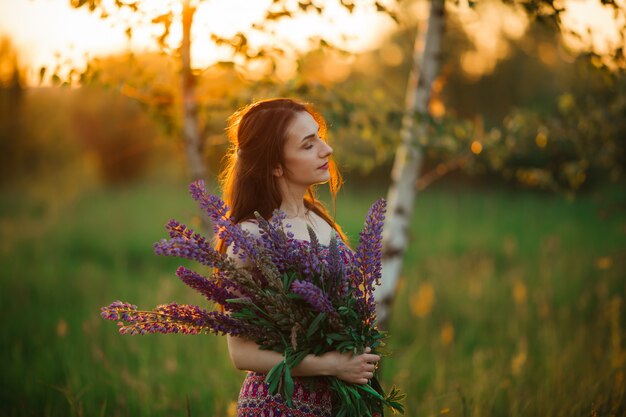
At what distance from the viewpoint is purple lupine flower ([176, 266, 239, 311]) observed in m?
1.82

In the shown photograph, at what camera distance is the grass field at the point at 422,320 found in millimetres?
3488

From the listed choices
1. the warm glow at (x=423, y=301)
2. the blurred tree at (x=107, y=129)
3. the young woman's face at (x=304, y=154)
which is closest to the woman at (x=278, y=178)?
the young woman's face at (x=304, y=154)

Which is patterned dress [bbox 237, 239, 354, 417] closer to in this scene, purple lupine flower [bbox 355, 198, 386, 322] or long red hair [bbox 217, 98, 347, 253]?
purple lupine flower [bbox 355, 198, 386, 322]

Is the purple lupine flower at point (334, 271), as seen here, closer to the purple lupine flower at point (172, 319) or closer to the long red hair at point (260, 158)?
the purple lupine flower at point (172, 319)

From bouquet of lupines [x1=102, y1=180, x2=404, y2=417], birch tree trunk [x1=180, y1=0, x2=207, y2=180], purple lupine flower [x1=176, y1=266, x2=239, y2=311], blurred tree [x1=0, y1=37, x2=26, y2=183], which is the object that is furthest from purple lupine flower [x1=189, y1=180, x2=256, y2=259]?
blurred tree [x1=0, y1=37, x2=26, y2=183]

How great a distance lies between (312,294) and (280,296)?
0.13 metres

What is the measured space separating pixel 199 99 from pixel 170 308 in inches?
77.8

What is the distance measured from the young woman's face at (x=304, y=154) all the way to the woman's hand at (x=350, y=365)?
2.24 feet

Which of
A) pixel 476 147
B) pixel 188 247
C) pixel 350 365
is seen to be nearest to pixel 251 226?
pixel 188 247

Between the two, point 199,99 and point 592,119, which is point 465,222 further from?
point 199,99

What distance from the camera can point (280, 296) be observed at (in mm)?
1756

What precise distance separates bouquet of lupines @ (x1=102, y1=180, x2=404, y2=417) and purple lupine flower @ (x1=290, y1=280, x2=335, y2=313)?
0.05ft

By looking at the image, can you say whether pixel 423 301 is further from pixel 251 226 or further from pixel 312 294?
pixel 312 294

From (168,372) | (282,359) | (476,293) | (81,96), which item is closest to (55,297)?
(168,372)
